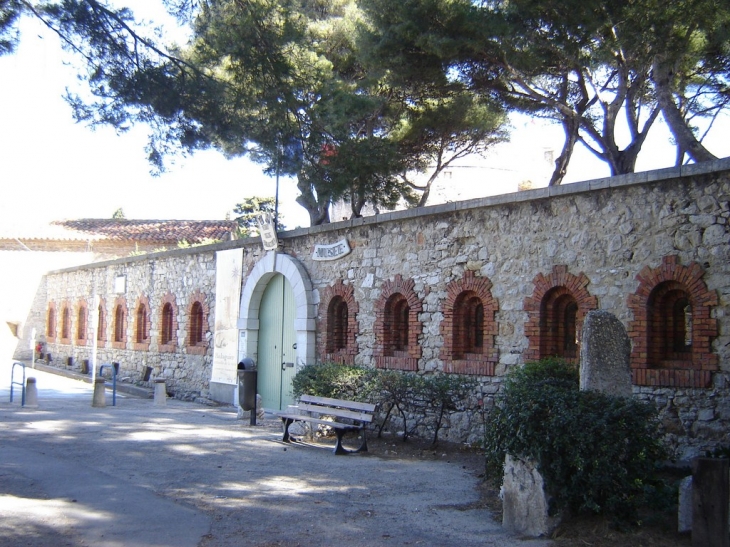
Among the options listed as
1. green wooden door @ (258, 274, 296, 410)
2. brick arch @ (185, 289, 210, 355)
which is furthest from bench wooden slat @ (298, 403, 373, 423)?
brick arch @ (185, 289, 210, 355)

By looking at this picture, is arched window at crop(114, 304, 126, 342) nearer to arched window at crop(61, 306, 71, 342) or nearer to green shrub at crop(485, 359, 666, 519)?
arched window at crop(61, 306, 71, 342)

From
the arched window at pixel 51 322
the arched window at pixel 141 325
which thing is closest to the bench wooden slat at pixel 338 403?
the arched window at pixel 141 325

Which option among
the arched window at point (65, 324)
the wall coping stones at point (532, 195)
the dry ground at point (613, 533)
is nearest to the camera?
the dry ground at point (613, 533)

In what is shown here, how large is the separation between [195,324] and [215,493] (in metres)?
10.7

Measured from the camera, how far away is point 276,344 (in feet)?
48.3

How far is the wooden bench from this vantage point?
31.6 feet

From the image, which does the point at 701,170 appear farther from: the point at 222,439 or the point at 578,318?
the point at 222,439

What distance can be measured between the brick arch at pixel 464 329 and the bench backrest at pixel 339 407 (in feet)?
4.95

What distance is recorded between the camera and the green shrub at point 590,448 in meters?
5.88

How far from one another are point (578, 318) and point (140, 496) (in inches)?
215

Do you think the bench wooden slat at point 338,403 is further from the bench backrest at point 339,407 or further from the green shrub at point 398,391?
the green shrub at point 398,391

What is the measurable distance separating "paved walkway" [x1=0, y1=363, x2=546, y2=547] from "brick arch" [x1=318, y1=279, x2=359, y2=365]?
187cm

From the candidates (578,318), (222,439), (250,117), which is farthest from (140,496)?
(578,318)

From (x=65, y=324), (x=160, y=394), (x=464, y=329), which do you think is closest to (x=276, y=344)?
(x=160, y=394)
